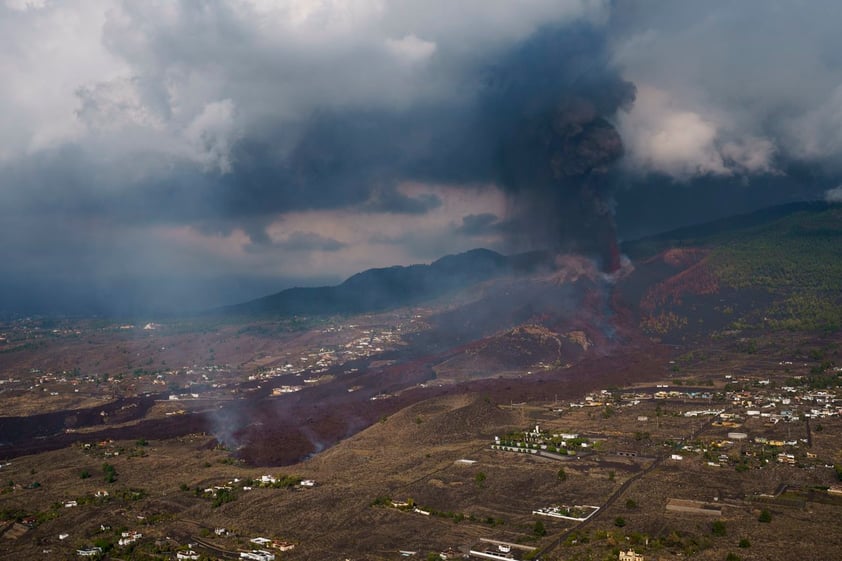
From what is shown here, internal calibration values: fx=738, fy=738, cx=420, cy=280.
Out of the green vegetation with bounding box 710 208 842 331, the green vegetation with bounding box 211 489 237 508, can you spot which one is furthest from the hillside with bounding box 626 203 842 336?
the green vegetation with bounding box 211 489 237 508

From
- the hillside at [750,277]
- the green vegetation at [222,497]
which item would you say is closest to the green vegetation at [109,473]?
the green vegetation at [222,497]

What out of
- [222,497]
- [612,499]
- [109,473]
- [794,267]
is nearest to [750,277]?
[794,267]

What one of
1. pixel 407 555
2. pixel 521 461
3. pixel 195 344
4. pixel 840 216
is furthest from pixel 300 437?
pixel 840 216

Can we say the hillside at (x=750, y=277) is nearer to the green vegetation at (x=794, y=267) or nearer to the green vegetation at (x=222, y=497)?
the green vegetation at (x=794, y=267)

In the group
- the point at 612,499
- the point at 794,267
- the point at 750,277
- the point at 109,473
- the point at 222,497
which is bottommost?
the point at 612,499

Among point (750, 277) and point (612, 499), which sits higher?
point (750, 277)

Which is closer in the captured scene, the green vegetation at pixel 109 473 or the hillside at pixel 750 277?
the green vegetation at pixel 109 473

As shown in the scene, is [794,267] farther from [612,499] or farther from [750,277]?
[612,499]

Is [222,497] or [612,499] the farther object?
[222,497]

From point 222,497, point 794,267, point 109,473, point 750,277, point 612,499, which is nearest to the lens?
point 612,499

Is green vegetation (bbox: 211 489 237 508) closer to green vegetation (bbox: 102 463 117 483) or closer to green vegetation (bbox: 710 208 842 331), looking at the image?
green vegetation (bbox: 102 463 117 483)

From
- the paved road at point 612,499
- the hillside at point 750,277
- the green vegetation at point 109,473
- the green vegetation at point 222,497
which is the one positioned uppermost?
the hillside at point 750,277

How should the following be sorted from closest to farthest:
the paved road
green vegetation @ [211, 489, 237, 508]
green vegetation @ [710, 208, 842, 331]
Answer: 1. the paved road
2. green vegetation @ [211, 489, 237, 508]
3. green vegetation @ [710, 208, 842, 331]
